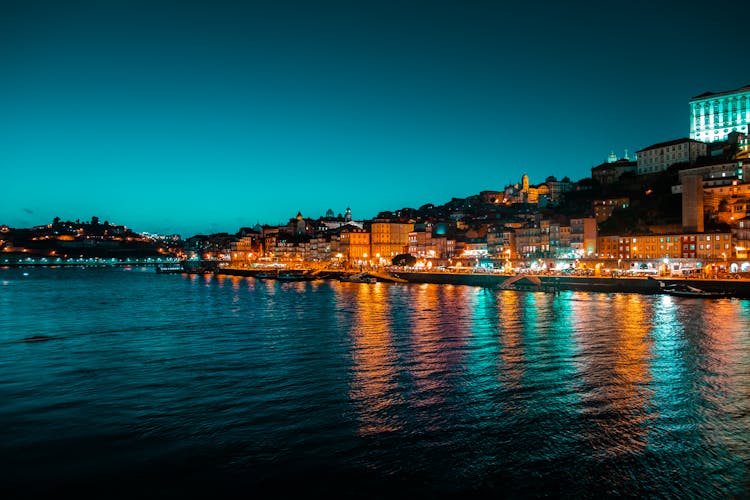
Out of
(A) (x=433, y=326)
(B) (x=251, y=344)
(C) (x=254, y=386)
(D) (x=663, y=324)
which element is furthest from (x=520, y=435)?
(D) (x=663, y=324)

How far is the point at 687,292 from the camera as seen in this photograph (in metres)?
42.5

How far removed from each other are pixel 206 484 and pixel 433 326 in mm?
18302

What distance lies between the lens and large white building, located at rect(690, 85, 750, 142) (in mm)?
71875

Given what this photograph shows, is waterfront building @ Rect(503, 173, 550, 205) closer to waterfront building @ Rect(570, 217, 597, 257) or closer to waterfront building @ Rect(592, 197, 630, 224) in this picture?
waterfront building @ Rect(592, 197, 630, 224)

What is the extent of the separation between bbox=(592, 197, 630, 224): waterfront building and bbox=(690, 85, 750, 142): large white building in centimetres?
1651

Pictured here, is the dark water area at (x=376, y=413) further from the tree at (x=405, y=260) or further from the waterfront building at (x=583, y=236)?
the tree at (x=405, y=260)

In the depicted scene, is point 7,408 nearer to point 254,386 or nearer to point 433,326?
point 254,386

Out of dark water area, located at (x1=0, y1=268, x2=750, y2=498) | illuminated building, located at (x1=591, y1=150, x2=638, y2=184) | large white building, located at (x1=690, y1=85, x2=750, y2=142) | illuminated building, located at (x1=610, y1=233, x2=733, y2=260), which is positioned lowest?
dark water area, located at (x1=0, y1=268, x2=750, y2=498)

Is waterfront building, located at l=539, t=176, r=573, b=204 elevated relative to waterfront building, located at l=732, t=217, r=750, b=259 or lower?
elevated

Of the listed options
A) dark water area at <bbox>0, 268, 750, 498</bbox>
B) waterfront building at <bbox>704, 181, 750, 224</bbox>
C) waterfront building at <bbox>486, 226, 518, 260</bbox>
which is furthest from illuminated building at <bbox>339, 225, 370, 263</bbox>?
dark water area at <bbox>0, 268, 750, 498</bbox>

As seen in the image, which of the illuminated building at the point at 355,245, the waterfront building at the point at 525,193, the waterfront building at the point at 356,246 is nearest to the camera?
the waterfront building at the point at 356,246

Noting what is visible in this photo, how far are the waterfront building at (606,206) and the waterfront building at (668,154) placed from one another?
347 inches

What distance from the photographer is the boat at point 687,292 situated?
41094 mm

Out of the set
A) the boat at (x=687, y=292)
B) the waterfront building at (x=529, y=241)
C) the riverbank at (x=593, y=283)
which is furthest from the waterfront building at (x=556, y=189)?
the boat at (x=687, y=292)
